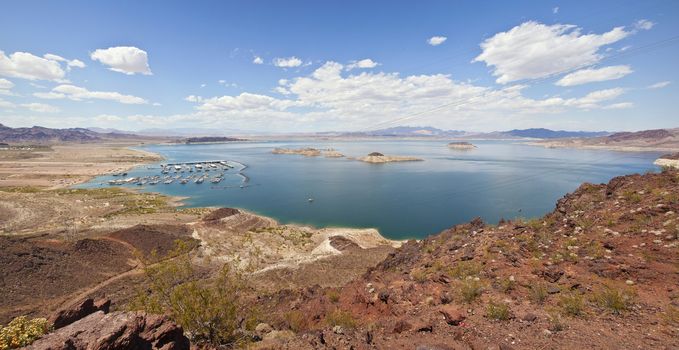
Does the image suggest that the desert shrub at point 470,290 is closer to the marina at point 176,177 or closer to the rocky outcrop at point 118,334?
the rocky outcrop at point 118,334

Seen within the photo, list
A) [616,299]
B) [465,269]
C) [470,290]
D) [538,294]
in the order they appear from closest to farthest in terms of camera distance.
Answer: [616,299], [538,294], [470,290], [465,269]

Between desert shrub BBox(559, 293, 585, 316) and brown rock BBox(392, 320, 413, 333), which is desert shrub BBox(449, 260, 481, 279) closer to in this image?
desert shrub BBox(559, 293, 585, 316)

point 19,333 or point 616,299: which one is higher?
point 19,333

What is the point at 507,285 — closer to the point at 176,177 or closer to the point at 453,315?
the point at 453,315

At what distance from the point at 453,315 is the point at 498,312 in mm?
1508

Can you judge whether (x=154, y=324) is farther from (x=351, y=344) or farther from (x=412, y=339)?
(x=412, y=339)

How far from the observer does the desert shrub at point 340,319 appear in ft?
40.9

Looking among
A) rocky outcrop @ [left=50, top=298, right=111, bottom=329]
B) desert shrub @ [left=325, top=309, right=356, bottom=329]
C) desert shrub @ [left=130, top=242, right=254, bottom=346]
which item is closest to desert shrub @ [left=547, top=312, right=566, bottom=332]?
desert shrub @ [left=325, top=309, right=356, bottom=329]

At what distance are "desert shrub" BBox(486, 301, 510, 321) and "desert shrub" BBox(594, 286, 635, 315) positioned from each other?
300cm

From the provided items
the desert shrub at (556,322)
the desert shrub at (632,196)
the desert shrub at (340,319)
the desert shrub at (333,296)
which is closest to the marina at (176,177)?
the desert shrub at (333,296)

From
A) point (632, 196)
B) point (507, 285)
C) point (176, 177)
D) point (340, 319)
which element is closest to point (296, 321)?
point (340, 319)

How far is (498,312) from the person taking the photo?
433 inches

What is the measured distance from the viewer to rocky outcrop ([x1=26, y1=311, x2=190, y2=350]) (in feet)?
24.8

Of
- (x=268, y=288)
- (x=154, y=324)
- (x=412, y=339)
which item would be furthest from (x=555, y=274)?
(x=268, y=288)
